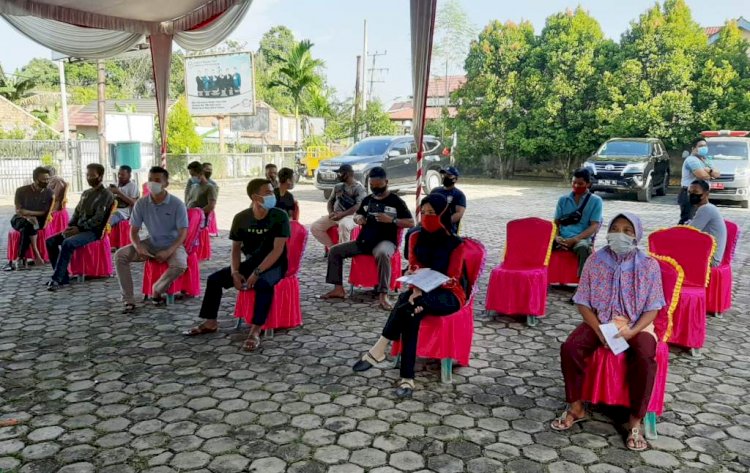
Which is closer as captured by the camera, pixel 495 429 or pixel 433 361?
pixel 495 429

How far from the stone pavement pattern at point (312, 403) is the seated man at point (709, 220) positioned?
2.39ft

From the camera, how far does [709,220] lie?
18.3 ft

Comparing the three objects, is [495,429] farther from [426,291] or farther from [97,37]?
[97,37]

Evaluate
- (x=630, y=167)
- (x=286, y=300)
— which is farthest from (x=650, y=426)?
(x=630, y=167)

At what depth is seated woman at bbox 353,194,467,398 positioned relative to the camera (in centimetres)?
412

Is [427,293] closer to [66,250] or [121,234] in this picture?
[66,250]

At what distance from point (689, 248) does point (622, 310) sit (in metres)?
2.10

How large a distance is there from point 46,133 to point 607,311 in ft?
95.0

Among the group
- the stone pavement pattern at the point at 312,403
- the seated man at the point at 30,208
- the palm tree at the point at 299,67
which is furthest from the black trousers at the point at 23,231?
the palm tree at the point at 299,67

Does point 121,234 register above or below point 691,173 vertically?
below

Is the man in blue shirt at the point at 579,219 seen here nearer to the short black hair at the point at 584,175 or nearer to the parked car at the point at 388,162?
the short black hair at the point at 584,175

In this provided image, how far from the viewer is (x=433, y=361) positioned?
4.64m

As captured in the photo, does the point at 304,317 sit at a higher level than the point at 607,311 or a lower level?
lower

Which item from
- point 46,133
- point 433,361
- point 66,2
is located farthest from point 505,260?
point 46,133
